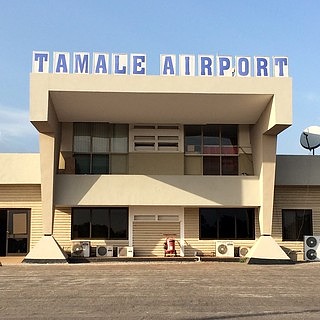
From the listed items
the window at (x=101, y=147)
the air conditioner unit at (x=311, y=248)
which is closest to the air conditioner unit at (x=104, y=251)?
the window at (x=101, y=147)

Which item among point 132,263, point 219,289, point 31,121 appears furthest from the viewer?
point 132,263

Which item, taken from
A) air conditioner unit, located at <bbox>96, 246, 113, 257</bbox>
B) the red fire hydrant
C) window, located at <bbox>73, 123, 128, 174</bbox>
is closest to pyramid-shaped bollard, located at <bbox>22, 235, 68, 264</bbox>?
air conditioner unit, located at <bbox>96, 246, 113, 257</bbox>

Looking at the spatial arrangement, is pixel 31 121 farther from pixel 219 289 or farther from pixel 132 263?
pixel 219 289

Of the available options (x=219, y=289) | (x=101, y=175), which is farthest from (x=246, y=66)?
(x=219, y=289)

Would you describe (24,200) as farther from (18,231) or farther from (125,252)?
(125,252)

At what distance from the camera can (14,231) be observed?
79.0 ft

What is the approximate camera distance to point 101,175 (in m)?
22.7

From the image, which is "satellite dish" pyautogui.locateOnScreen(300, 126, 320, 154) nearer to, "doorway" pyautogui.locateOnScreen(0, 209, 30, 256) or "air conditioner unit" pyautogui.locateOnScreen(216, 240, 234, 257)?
"air conditioner unit" pyautogui.locateOnScreen(216, 240, 234, 257)

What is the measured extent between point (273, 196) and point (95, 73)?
8.63 meters

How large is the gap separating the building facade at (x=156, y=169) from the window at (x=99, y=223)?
0.04 meters

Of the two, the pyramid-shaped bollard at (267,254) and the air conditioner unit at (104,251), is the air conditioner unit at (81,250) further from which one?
the pyramid-shaped bollard at (267,254)

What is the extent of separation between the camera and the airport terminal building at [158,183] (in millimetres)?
21766

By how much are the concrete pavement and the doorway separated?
164 inches

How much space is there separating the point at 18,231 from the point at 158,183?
21.4ft
